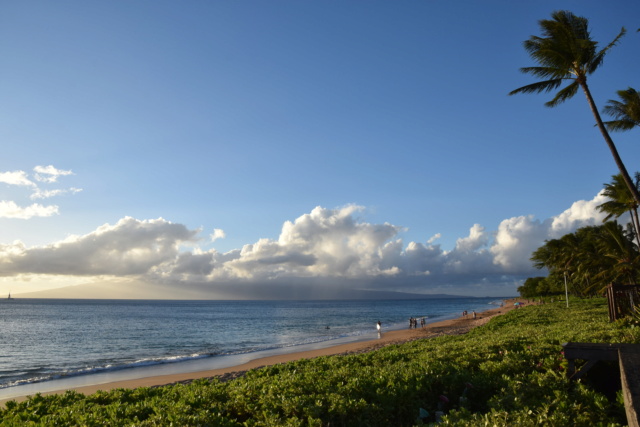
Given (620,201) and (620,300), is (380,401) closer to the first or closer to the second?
(620,300)

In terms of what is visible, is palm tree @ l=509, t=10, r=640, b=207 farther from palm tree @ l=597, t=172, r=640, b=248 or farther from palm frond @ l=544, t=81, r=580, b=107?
palm tree @ l=597, t=172, r=640, b=248

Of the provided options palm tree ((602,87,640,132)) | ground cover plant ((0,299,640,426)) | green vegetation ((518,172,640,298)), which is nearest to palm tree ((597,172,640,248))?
green vegetation ((518,172,640,298))

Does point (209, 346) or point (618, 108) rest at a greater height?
point (618, 108)

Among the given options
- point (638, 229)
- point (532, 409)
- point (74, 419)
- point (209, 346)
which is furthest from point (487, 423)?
point (209, 346)

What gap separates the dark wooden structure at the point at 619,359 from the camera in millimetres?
4466

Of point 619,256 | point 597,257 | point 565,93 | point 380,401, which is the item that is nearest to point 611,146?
point 565,93

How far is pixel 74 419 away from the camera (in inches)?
243

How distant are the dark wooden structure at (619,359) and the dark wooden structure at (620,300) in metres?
10.6

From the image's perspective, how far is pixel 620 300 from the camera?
15.7 meters

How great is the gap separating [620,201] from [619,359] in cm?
2853

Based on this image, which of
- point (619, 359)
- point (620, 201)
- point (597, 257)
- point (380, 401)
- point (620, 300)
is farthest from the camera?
point (597, 257)

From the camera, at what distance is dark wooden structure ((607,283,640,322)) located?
15047mm

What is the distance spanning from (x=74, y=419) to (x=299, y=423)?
3.64 metres

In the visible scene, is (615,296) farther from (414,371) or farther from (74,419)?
(74,419)
